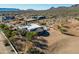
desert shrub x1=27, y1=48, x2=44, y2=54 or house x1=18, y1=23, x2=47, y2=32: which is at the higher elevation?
house x1=18, y1=23, x2=47, y2=32

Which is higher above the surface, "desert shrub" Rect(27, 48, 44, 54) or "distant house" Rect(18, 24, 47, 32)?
"distant house" Rect(18, 24, 47, 32)

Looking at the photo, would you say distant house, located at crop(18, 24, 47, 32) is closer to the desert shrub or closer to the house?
the house

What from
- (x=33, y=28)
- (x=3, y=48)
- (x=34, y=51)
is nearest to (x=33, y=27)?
(x=33, y=28)

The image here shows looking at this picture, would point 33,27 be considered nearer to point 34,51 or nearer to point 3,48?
point 34,51

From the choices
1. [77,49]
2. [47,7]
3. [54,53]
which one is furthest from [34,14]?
[77,49]

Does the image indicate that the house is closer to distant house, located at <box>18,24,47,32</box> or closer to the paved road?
distant house, located at <box>18,24,47,32</box>

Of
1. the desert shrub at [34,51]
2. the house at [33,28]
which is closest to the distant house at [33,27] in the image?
the house at [33,28]

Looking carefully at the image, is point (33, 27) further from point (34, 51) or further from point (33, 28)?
point (34, 51)

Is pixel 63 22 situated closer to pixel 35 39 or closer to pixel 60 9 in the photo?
pixel 60 9

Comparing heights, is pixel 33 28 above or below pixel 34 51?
above

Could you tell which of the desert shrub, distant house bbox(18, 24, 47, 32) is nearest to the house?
distant house bbox(18, 24, 47, 32)

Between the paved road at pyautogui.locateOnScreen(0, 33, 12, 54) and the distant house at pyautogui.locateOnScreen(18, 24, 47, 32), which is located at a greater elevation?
the distant house at pyautogui.locateOnScreen(18, 24, 47, 32)
